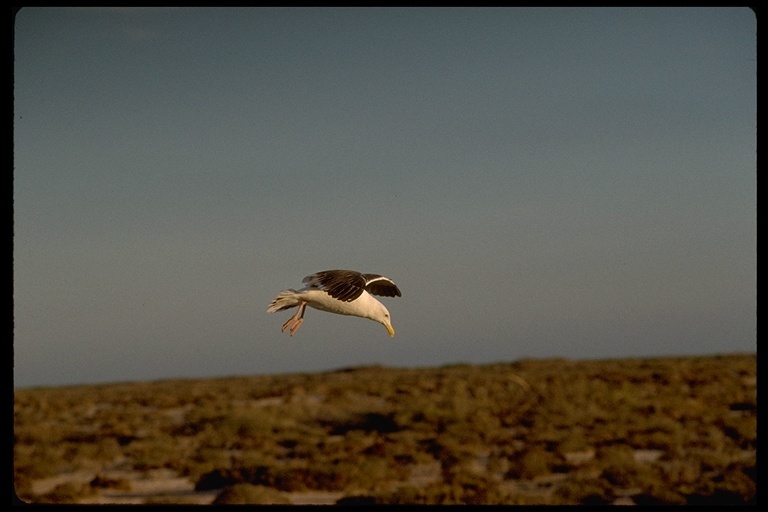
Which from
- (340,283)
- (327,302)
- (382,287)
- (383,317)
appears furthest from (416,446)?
(327,302)

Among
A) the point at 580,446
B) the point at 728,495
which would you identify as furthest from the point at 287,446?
the point at 728,495

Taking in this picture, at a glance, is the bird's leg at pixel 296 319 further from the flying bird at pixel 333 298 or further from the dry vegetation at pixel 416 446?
the dry vegetation at pixel 416 446

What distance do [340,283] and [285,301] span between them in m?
0.54

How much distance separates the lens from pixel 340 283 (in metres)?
5.68

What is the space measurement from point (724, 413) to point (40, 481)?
25.3 metres

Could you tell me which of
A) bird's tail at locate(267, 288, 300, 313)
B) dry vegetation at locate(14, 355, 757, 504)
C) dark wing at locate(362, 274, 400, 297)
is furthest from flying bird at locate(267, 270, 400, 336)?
dry vegetation at locate(14, 355, 757, 504)

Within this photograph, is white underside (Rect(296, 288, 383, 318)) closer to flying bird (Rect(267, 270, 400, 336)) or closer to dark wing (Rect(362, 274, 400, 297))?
flying bird (Rect(267, 270, 400, 336))

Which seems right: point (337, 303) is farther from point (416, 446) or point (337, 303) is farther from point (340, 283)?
point (416, 446)

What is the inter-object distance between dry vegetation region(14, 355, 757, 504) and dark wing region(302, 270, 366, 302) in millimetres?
14211

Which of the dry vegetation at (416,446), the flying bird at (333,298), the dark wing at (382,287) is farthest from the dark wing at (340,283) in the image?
the dry vegetation at (416,446)

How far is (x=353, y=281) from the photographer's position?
582 centimetres

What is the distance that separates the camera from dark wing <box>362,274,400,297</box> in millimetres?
6812

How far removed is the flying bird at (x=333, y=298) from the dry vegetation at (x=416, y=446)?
46.4 ft
